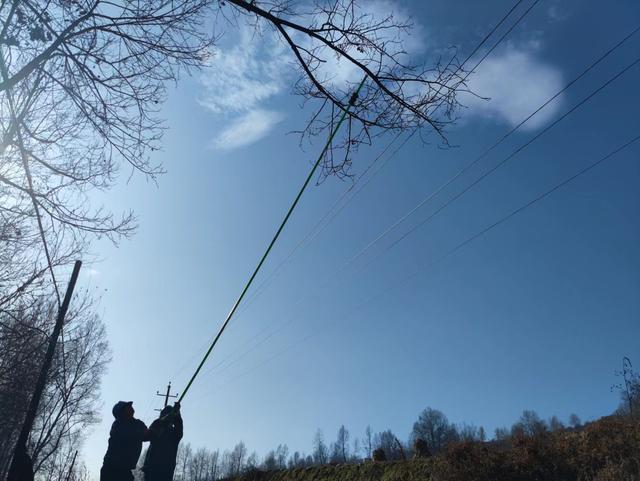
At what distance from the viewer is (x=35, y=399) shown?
469 inches

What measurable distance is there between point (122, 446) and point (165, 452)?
2.25m

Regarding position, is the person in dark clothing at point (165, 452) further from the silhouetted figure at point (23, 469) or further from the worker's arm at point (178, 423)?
the silhouetted figure at point (23, 469)

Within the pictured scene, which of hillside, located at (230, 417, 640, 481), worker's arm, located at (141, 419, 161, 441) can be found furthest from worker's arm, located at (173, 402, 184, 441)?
hillside, located at (230, 417, 640, 481)

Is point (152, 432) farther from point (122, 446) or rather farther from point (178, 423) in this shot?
point (122, 446)

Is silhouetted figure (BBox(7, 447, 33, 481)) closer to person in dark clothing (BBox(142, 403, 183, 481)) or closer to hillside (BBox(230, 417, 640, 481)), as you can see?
person in dark clothing (BBox(142, 403, 183, 481))

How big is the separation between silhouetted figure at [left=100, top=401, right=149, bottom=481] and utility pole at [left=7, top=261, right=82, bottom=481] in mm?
1932

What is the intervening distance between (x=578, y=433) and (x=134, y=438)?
848 centimetres

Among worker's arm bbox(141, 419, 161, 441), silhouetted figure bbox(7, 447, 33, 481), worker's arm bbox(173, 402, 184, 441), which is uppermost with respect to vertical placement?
worker's arm bbox(173, 402, 184, 441)

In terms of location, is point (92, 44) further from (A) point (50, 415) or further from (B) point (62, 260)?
(A) point (50, 415)

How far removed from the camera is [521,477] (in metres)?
9.30

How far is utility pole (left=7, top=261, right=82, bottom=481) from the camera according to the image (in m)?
8.65

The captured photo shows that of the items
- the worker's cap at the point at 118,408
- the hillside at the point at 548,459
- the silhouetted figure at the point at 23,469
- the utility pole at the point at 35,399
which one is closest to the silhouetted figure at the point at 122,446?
the worker's cap at the point at 118,408

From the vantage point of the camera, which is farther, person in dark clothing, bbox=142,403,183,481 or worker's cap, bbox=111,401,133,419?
person in dark clothing, bbox=142,403,183,481

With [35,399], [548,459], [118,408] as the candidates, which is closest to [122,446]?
[118,408]
